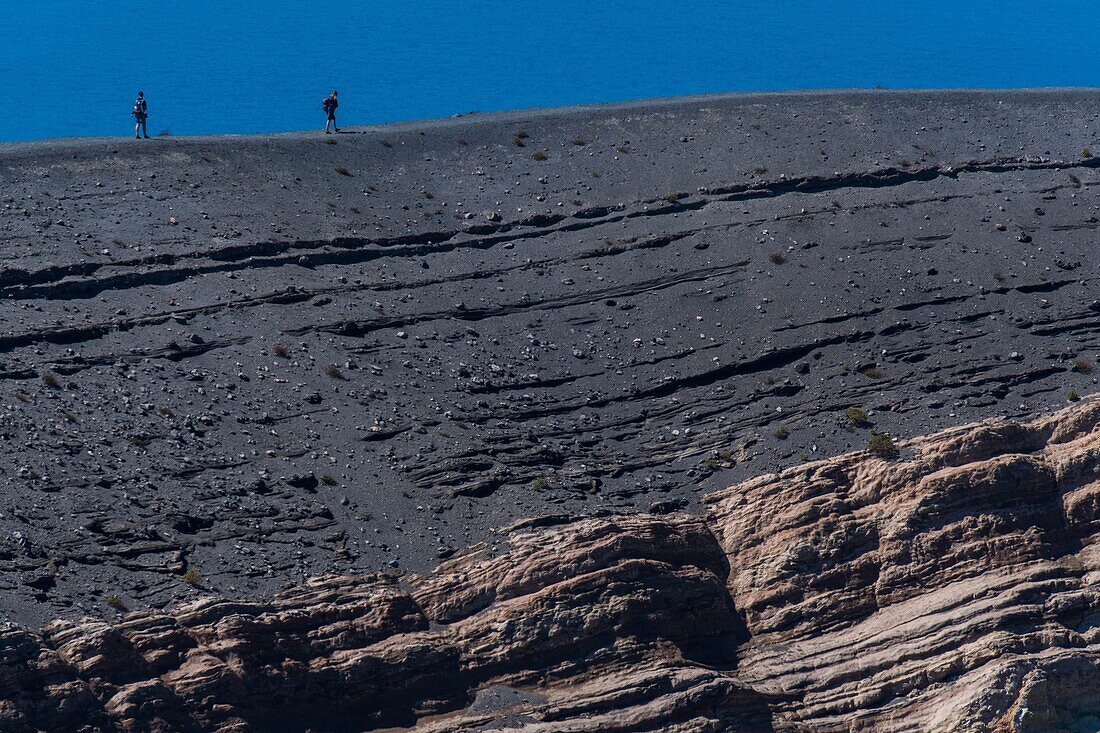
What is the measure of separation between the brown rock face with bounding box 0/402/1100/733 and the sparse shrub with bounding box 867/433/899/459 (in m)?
0.32

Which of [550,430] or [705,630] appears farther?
[550,430]

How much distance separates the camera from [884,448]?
34219 millimetres

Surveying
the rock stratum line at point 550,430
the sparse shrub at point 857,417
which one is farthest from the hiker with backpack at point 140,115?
the sparse shrub at point 857,417

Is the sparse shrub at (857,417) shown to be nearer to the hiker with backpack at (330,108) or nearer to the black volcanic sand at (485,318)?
the black volcanic sand at (485,318)

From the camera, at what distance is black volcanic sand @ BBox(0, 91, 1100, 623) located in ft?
109

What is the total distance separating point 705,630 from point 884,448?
5.42m

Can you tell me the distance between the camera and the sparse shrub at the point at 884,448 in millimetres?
34219

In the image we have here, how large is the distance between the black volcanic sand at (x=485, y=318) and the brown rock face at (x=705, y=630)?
1.23 meters

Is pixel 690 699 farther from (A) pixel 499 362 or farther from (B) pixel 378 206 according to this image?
(B) pixel 378 206

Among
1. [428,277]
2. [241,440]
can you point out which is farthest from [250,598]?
[428,277]

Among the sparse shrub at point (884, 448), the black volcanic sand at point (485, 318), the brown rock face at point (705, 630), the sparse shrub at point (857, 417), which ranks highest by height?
→ the black volcanic sand at point (485, 318)

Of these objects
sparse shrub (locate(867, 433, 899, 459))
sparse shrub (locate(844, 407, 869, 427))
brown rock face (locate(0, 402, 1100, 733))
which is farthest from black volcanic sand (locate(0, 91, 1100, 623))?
brown rock face (locate(0, 402, 1100, 733))

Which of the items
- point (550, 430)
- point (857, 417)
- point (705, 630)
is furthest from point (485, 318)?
point (705, 630)

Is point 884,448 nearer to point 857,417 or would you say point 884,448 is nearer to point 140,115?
point 857,417
